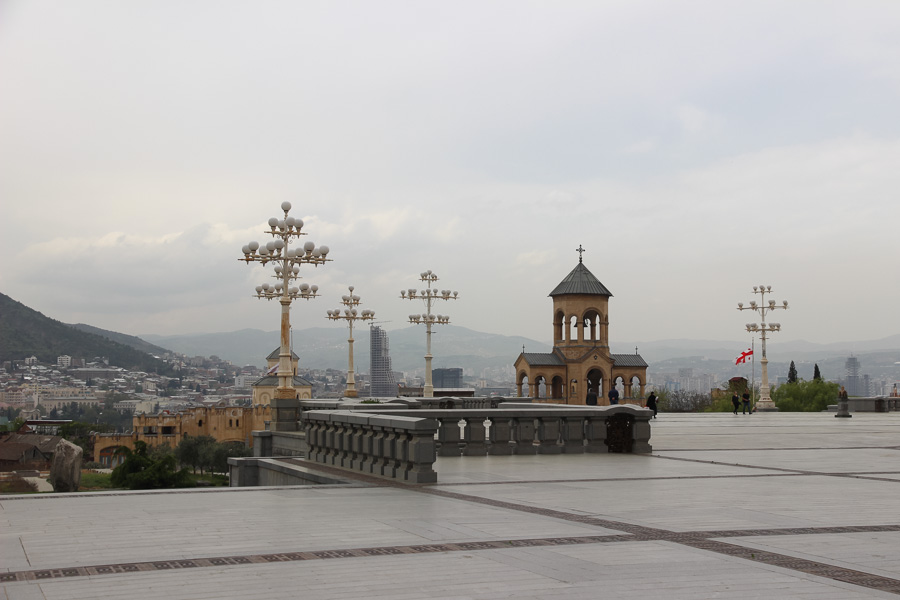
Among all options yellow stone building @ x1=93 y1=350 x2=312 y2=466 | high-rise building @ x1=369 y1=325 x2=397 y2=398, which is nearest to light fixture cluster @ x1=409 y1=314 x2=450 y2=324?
yellow stone building @ x1=93 y1=350 x2=312 y2=466

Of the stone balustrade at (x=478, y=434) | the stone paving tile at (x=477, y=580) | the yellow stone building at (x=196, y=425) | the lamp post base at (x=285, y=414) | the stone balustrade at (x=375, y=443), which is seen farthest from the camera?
the yellow stone building at (x=196, y=425)

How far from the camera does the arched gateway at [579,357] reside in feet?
224

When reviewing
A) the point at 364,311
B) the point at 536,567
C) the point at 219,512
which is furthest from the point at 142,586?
the point at 364,311

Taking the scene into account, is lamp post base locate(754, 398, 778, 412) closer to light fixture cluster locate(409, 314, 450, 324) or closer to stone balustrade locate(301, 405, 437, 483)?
light fixture cluster locate(409, 314, 450, 324)

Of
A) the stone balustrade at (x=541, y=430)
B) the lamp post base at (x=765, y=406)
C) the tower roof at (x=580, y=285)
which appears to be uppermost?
the tower roof at (x=580, y=285)

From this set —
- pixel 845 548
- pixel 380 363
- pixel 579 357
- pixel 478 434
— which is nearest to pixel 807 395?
pixel 579 357

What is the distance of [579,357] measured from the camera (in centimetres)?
6900

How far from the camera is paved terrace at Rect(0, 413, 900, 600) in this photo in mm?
6832

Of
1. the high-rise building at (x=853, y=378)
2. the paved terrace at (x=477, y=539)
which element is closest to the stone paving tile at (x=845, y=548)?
the paved terrace at (x=477, y=539)

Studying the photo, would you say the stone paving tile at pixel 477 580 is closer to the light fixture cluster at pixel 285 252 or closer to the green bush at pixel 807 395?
the light fixture cluster at pixel 285 252

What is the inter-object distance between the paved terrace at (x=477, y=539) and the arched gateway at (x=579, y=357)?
173ft

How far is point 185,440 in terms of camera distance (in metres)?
100

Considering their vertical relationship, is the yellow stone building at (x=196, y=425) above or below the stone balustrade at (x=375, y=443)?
below

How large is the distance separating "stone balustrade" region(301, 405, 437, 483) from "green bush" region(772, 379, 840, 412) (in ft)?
196
